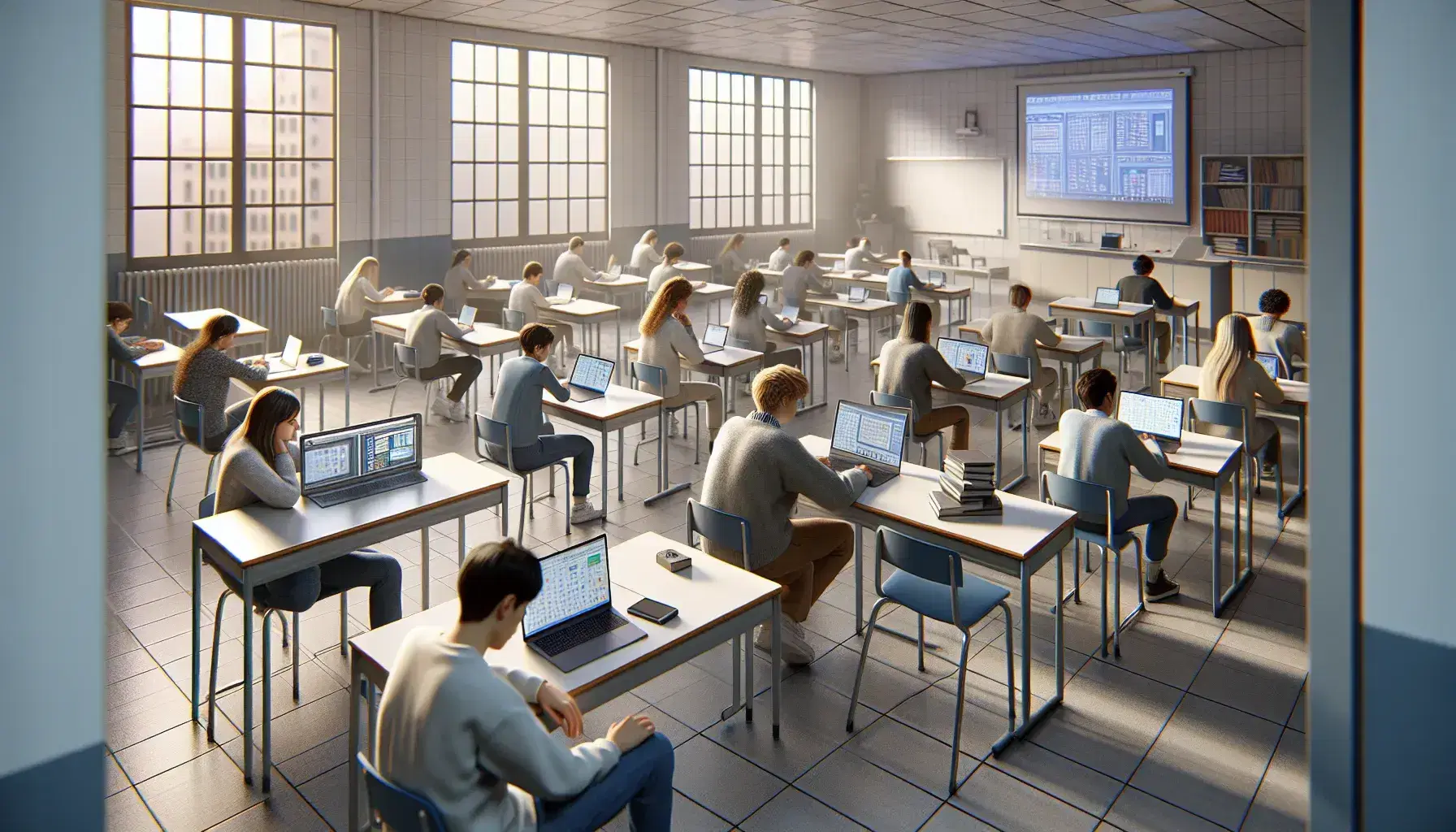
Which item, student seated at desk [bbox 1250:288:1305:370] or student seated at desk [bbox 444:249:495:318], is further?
student seated at desk [bbox 444:249:495:318]

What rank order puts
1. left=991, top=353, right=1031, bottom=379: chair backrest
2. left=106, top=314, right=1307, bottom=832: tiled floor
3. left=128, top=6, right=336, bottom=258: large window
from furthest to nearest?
left=128, top=6, right=336, bottom=258: large window
left=991, top=353, right=1031, bottom=379: chair backrest
left=106, top=314, right=1307, bottom=832: tiled floor

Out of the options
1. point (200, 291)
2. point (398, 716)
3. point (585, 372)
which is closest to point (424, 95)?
point (200, 291)

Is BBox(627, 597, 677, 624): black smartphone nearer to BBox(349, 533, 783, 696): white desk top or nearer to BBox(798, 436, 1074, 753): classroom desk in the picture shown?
BBox(349, 533, 783, 696): white desk top

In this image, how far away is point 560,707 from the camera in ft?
7.98

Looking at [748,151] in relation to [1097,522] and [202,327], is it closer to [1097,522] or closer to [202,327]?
[202,327]

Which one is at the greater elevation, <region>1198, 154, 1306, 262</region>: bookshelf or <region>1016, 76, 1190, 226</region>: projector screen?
<region>1016, 76, 1190, 226</region>: projector screen

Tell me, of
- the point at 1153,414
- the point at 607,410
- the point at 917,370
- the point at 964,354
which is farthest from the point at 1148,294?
the point at 607,410

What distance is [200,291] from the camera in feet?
29.8

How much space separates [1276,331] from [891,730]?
16.0 feet

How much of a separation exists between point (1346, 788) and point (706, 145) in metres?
13.7

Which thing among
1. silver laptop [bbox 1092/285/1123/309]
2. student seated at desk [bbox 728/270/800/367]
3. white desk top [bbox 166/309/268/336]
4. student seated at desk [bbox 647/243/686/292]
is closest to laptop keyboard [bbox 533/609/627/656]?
student seated at desk [bbox 728/270/800/367]

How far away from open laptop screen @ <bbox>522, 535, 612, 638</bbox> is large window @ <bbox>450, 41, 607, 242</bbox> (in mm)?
9097

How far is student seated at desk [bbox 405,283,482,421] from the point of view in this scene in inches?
290

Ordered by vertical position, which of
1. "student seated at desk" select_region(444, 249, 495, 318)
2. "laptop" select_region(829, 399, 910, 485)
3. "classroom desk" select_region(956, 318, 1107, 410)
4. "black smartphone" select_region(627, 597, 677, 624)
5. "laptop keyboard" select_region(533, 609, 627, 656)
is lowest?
"laptop keyboard" select_region(533, 609, 627, 656)
